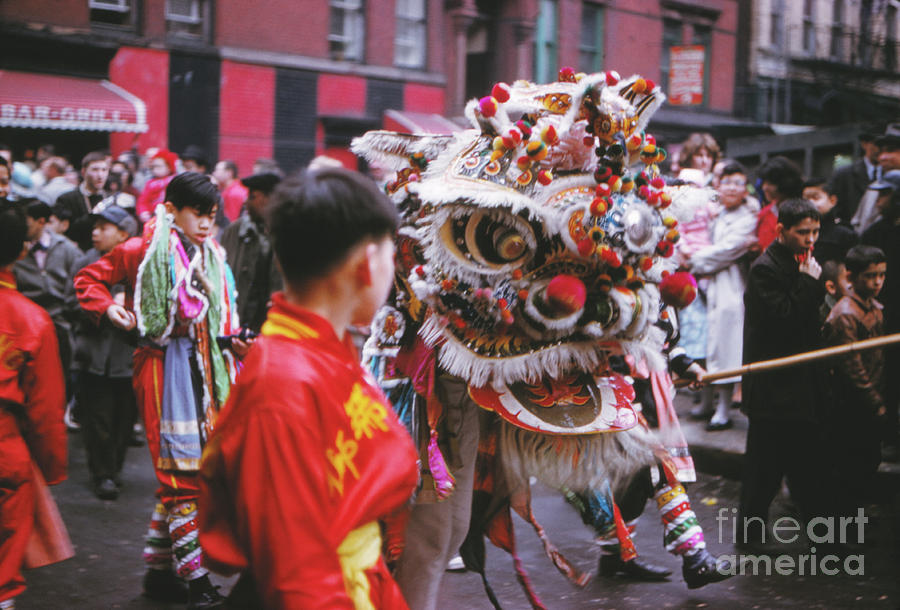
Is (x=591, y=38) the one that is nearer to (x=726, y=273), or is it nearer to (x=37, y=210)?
(x=726, y=273)

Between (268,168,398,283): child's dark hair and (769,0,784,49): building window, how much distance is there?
27.8m

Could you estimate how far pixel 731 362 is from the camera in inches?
303

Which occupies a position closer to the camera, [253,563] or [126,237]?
[253,563]

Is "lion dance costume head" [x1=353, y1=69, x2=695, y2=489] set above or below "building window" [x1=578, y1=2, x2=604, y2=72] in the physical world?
below

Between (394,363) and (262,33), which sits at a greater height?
(262,33)

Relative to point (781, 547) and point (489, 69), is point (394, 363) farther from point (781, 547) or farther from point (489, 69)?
point (489, 69)

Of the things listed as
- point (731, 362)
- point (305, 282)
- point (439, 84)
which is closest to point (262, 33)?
point (439, 84)

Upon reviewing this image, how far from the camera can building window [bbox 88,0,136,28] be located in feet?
49.4

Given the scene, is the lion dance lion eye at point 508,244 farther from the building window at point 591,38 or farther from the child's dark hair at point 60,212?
the building window at point 591,38

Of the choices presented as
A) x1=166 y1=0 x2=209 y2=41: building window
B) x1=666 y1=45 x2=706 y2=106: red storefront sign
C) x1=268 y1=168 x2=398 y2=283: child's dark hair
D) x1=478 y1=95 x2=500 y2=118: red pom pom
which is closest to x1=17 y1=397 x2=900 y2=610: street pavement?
x1=478 y1=95 x2=500 y2=118: red pom pom

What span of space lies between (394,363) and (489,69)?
63.1 feet

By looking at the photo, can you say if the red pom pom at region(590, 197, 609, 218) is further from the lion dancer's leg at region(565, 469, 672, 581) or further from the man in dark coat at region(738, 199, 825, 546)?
the man in dark coat at region(738, 199, 825, 546)

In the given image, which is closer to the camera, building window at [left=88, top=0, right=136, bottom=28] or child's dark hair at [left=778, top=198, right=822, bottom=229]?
child's dark hair at [left=778, top=198, right=822, bottom=229]

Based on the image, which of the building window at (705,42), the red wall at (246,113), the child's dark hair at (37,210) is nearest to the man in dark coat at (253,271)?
the child's dark hair at (37,210)
